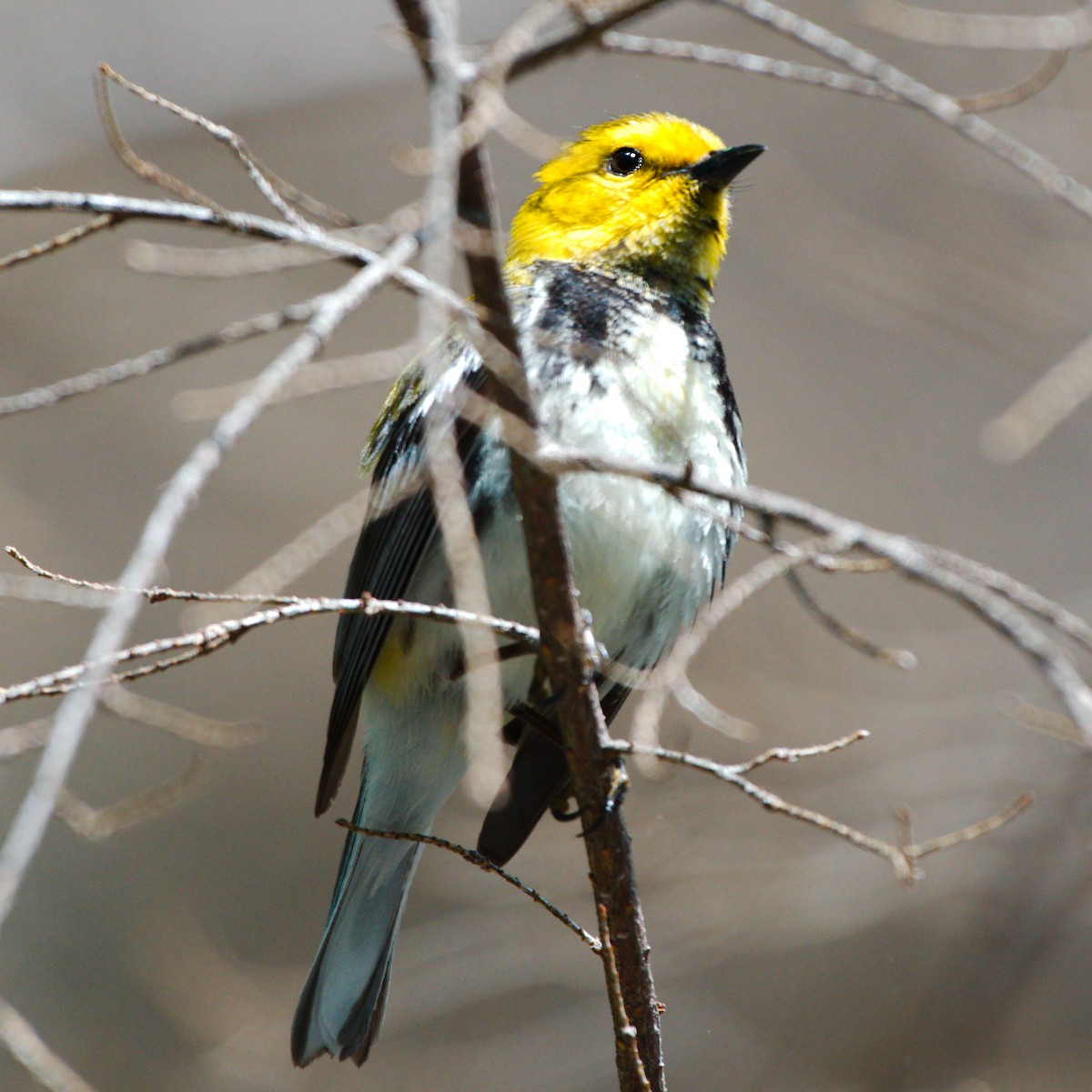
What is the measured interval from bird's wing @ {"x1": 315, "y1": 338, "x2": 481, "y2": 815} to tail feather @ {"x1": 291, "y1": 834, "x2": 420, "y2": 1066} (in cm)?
19

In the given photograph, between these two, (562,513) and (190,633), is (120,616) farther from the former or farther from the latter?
(562,513)

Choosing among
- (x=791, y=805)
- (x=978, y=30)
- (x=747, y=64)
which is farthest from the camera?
(x=978, y=30)

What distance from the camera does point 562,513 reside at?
9.05 feet

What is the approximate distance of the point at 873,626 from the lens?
5.09m

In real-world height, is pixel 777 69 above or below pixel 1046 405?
above

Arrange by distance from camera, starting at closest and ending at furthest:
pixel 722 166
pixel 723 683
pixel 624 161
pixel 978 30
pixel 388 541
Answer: pixel 978 30, pixel 388 541, pixel 722 166, pixel 624 161, pixel 723 683

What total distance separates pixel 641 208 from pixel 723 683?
2155 mm

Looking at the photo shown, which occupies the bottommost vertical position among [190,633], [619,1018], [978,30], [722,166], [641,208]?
[619,1018]

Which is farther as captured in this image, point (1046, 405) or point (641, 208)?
point (641, 208)

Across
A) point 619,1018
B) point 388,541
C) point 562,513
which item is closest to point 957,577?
point 619,1018

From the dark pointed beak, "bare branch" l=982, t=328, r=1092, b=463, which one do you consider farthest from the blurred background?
"bare branch" l=982, t=328, r=1092, b=463

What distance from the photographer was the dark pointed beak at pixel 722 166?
10.2ft

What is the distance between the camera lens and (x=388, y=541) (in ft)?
9.91

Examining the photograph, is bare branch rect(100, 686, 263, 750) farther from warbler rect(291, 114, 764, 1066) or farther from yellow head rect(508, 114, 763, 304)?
yellow head rect(508, 114, 763, 304)
